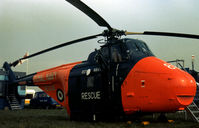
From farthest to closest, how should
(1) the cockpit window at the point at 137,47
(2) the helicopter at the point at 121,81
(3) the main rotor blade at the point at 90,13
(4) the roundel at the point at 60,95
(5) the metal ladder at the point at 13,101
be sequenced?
(5) the metal ladder at the point at 13,101
(4) the roundel at the point at 60,95
(1) the cockpit window at the point at 137,47
(2) the helicopter at the point at 121,81
(3) the main rotor blade at the point at 90,13

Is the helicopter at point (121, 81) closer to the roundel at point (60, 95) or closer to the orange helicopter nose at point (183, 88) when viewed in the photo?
the orange helicopter nose at point (183, 88)

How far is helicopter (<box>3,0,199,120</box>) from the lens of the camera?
829cm

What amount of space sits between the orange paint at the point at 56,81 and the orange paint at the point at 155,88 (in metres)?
3.67

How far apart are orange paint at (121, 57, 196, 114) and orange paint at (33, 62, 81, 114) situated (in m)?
3.67

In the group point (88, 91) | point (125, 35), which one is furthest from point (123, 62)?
point (88, 91)

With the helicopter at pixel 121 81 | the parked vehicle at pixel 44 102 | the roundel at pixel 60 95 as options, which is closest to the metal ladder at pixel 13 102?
the parked vehicle at pixel 44 102

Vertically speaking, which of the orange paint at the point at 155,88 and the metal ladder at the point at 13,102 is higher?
the orange paint at the point at 155,88

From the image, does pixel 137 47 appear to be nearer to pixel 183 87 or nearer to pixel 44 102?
pixel 183 87

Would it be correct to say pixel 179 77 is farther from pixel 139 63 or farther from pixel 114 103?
pixel 114 103

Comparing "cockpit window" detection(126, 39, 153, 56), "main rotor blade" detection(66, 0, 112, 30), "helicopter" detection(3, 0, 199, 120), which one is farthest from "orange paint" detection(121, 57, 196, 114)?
"main rotor blade" detection(66, 0, 112, 30)

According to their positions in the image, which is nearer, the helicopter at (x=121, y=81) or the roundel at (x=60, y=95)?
the helicopter at (x=121, y=81)

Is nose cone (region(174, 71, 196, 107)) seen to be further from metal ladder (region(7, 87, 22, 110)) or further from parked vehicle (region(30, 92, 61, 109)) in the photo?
parked vehicle (region(30, 92, 61, 109))

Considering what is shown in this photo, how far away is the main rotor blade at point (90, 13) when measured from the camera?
7264 millimetres

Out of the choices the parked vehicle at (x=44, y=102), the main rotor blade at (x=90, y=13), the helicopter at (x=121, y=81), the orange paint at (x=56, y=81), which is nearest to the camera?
the main rotor blade at (x=90, y=13)
